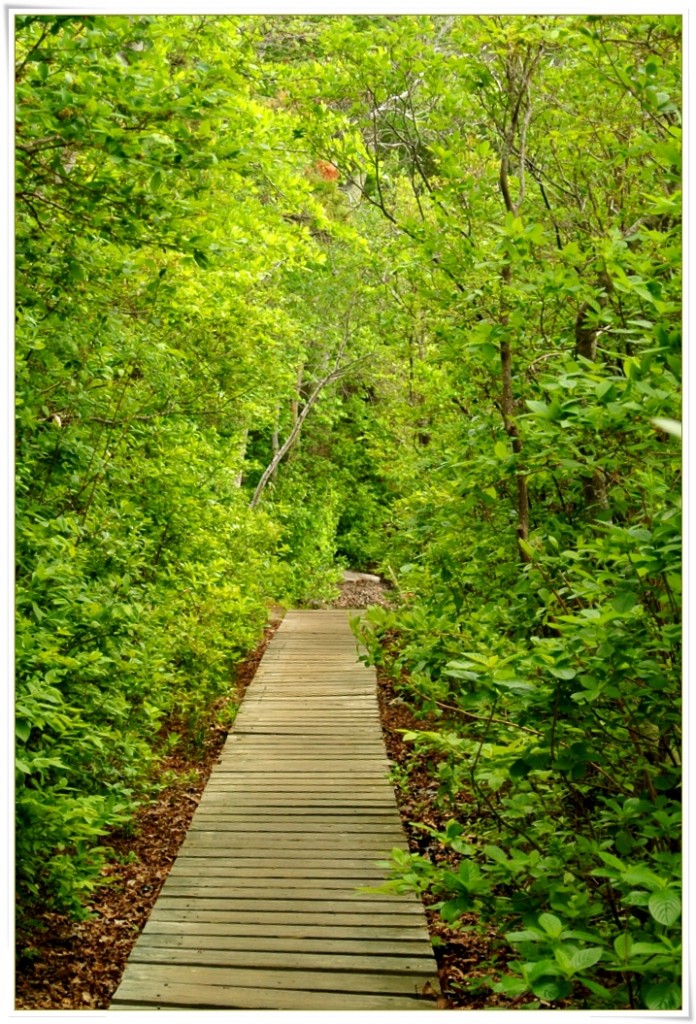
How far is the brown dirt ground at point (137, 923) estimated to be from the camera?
3303 mm

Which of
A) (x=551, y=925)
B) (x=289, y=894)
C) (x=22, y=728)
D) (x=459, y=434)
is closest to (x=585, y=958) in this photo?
(x=551, y=925)

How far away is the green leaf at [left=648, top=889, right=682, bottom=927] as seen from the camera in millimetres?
1670

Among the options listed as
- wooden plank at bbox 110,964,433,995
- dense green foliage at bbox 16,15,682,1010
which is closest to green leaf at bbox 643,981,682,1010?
dense green foliage at bbox 16,15,682,1010

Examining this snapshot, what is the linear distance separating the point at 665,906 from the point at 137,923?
305 centimetres

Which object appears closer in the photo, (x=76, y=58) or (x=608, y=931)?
(x=608, y=931)

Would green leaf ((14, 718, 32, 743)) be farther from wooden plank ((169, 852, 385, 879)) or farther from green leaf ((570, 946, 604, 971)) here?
wooden plank ((169, 852, 385, 879))

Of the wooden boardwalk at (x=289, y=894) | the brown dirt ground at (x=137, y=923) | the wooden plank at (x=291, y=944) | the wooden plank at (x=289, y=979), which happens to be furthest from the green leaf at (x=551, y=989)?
the wooden plank at (x=291, y=944)

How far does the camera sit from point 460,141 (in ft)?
13.4

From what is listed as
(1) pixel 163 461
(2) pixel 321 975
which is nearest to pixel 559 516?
(2) pixel 321 975

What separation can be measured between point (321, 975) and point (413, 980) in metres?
0.33

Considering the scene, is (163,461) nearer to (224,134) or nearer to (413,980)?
(224,134)

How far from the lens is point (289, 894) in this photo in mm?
3891

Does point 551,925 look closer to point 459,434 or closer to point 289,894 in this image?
point 289,894

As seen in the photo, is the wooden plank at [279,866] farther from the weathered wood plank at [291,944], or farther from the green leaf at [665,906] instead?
the green leaf at [665,906]
